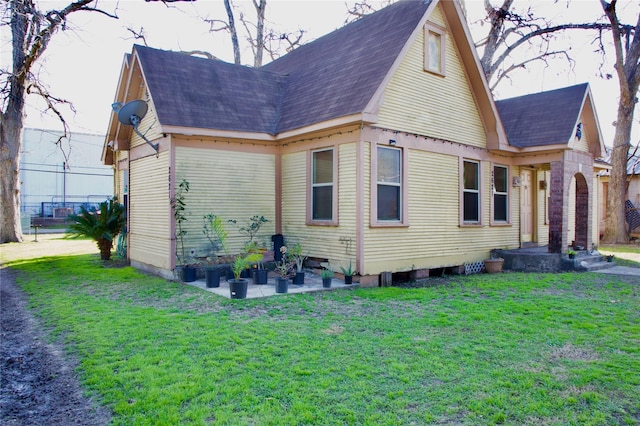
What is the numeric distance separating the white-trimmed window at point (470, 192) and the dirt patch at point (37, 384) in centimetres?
962

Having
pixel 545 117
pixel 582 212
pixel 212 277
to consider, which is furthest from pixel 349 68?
pixel 582 212

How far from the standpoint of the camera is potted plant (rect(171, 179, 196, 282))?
9.94 meters

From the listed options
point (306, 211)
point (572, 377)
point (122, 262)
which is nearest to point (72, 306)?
point (306, 211)

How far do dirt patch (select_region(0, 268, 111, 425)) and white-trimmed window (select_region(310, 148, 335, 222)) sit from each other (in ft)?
19.0

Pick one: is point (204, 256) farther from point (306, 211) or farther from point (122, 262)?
point (122, 262)

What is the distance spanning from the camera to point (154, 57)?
11.1m

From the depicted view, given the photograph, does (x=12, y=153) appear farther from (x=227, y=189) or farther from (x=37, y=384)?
(x=37, y=384)

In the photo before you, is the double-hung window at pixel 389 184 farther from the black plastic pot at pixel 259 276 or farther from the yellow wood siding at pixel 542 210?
the yellow wood siding at pixel 542 210

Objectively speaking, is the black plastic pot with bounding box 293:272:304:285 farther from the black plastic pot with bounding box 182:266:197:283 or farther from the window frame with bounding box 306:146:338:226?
the black plastic pot with bounding box 182:266:197:283

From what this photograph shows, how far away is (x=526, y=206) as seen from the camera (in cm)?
1456

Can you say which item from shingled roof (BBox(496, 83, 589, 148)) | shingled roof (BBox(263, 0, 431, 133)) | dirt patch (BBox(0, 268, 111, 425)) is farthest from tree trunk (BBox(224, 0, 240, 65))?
dirt patch (BBox(0, 268, 111, 425))

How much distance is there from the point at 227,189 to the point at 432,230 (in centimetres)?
489

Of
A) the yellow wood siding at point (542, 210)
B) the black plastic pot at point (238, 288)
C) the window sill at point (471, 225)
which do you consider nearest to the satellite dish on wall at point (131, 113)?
the black plastic pot at point (238, 288)

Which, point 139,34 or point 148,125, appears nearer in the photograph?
point 148,125
